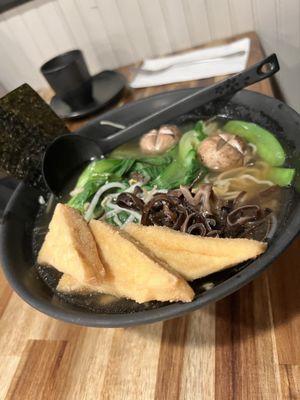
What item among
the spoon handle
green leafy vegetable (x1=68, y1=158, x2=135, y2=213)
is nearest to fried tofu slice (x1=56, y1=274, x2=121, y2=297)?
green leafy vegetable (x1=68, y1=158, x2=135, y2=213)

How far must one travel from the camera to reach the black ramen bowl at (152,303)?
2.53 ft

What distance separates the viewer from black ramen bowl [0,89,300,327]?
2.53ft

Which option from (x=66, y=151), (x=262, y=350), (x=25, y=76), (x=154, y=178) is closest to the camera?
(x=262, y=350)

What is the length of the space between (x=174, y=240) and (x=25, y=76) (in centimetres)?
202

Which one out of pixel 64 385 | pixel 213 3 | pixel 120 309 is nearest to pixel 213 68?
pixel 213 3

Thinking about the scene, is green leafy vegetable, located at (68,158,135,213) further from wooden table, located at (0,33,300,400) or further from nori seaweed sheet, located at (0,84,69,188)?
wooden table, located at (0,33,300,400)

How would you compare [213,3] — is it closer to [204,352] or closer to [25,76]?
[25,76]

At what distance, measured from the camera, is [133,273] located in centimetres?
84

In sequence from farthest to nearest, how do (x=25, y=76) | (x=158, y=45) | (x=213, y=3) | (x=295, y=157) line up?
(x=25, y=76)
(x=158, y=45)
(x=213, y=3)
(x=295, y=157)

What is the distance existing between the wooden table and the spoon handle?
0.51 meters

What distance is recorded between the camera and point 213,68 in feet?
5.87

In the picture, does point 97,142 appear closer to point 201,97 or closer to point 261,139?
point 201,97

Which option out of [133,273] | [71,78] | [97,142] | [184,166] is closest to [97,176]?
[97,142]

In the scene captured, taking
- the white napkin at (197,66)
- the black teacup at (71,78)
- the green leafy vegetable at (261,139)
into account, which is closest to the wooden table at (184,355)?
the green leafy vegetable at (261,139)
